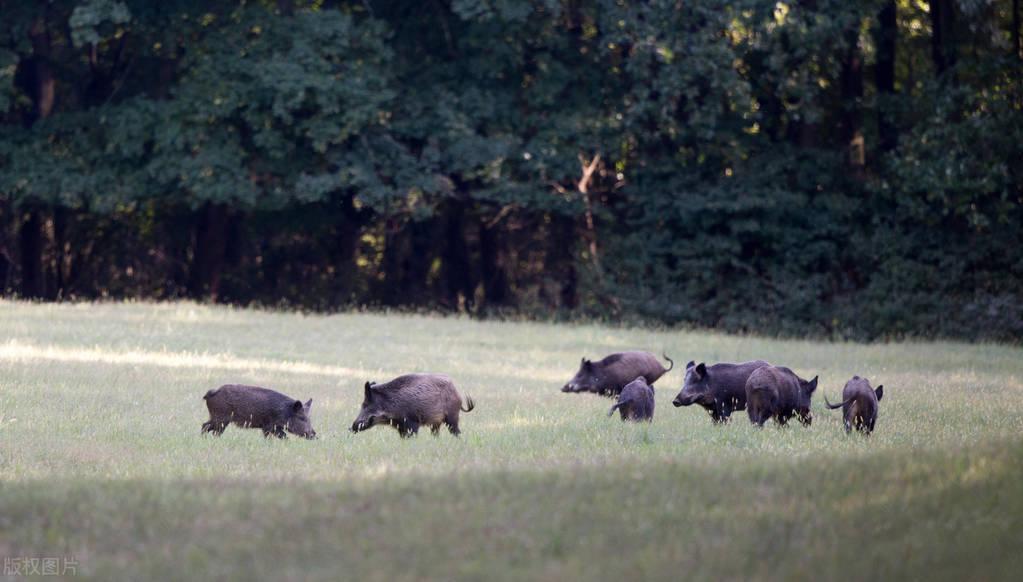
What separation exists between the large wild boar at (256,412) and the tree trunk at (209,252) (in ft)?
86.5

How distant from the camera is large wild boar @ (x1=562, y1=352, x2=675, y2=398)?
719 inches

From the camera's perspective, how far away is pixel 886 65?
36.3 meters

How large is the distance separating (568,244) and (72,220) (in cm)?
1628

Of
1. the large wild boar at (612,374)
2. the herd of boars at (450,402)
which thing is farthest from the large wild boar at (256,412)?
the large wild boar at (612,374)

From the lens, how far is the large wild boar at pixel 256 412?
1362 centimetres

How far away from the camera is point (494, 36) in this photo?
1396 inches

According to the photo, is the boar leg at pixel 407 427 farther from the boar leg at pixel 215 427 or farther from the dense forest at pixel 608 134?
the dense forest at pixel 608 134

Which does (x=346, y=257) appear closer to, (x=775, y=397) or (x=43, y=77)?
(x=43, y=77)

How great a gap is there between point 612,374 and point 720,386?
336cm

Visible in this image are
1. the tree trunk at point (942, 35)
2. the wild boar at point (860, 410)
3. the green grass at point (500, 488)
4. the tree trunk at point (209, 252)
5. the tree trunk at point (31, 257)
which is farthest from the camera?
the tree trunk at point (209, 252)

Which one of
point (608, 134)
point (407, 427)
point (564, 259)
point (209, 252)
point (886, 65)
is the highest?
point (886, 65)

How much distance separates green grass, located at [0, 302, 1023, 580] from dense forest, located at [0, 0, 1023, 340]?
1486cm

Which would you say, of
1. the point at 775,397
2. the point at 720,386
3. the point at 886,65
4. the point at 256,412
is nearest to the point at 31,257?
the point at 886,65

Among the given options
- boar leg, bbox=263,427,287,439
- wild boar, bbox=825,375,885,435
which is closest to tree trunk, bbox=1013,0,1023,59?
wild boar, bbox=825,375,885,435
